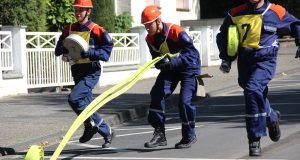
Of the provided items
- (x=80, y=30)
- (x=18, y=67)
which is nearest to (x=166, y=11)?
(x=18, y=67)

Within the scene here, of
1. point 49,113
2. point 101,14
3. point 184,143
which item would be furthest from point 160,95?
point 101,14

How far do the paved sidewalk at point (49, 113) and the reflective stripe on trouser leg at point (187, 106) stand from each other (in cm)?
246

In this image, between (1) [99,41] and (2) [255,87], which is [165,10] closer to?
(1) [99,41]

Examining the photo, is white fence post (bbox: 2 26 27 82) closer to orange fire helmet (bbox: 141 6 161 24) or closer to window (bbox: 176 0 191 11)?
orange fire helmet (bbox: 141 6 161 24)

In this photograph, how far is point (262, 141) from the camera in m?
10.5

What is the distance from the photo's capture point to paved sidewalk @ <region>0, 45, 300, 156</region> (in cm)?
1223

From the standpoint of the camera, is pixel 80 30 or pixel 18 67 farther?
pixel 18 67

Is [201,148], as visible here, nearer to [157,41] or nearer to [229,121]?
[157,41]

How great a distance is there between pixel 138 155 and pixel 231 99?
25.0 ft

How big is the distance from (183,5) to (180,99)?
24736 mm

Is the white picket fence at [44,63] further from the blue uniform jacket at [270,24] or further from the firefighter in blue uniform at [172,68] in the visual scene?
the blue uniform jacket at [270,24]

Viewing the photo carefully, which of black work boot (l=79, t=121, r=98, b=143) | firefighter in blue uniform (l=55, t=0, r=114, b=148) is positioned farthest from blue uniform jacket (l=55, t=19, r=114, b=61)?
black work boot (l=79, t=121, r=98, b=143)

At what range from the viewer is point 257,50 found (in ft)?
30.1

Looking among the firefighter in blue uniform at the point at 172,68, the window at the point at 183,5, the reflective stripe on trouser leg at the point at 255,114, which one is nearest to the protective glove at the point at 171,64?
the firefighter in blue uniform at the point at 172,68
